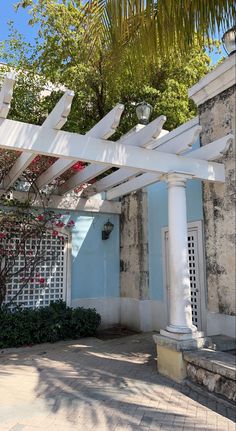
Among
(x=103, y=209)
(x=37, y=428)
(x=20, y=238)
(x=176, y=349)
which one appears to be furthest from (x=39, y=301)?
(x=37, y=428)

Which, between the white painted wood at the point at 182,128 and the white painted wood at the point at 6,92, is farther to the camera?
the white painted wood at the point at 182,128

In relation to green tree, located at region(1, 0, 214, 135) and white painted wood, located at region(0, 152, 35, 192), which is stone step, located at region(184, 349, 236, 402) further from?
green tree, located at region(1, 0, 214, 135)

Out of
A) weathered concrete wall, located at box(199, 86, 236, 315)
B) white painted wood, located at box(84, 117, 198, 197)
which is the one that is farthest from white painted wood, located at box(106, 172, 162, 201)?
weathered concrete wall, located at box(199, 86, 236, 315)

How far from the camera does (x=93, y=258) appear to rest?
9.91m

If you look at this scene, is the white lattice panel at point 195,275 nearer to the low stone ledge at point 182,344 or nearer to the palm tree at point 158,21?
the low stone ledge at point 182,344

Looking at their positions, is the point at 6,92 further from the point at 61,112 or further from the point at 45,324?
the point at 45,324

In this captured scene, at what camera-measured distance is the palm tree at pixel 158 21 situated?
509cm

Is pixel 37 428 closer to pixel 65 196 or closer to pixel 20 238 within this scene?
pixel 20 238

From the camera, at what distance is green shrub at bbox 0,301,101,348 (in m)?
7.77

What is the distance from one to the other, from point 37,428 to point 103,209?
263 inches

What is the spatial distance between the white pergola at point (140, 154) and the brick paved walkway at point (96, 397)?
108cm

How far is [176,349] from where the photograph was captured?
17.8 ft

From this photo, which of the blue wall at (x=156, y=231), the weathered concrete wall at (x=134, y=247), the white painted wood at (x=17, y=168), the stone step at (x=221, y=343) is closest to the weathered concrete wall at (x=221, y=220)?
the stone step at (x=221, y=343)

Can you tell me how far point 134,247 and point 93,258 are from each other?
1213 millimetres
